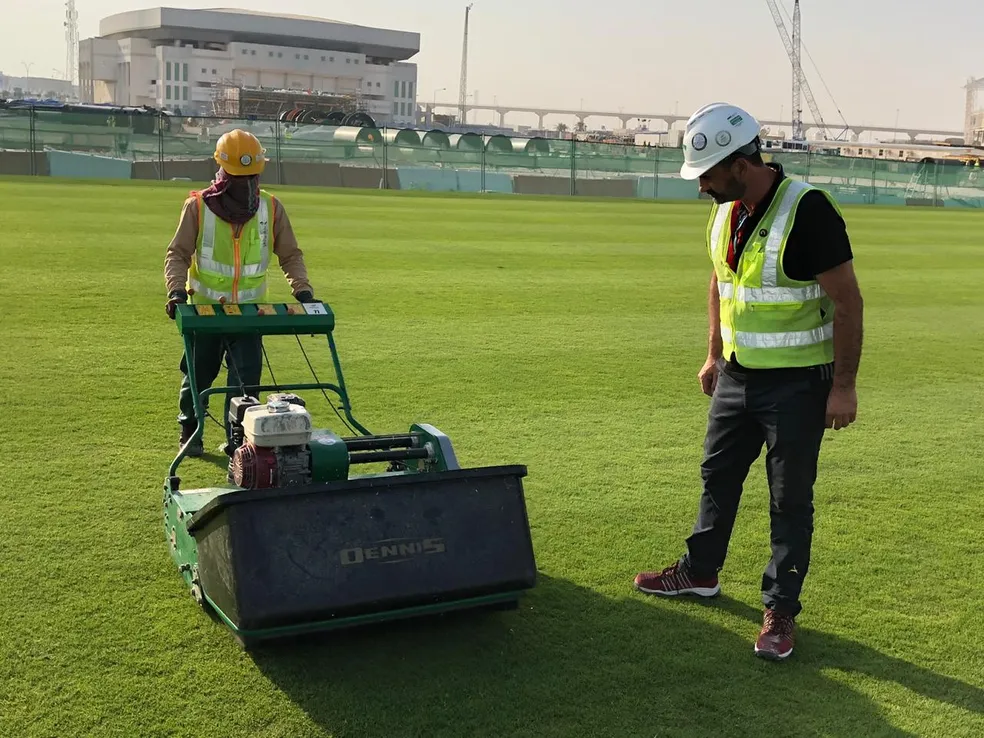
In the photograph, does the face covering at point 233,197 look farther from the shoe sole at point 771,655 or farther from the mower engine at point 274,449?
the shoe sole at point 771,655

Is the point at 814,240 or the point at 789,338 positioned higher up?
the point at 814,240

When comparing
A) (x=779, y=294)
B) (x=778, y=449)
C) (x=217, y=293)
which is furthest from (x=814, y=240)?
(x=217, y=293)

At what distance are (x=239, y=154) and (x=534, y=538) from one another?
215 centimetres

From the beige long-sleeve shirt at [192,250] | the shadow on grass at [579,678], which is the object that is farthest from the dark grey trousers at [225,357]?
the shadow on grass at [579,678]

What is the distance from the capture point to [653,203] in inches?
1058

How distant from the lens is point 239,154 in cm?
456

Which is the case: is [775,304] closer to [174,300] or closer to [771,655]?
[771,655]

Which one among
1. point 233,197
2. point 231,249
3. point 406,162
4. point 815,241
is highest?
point 406,162

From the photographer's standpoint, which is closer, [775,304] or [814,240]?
[814,240]

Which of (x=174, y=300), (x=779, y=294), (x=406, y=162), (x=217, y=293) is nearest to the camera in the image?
(x=779, y=294)

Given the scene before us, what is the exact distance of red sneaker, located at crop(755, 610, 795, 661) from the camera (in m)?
3.51

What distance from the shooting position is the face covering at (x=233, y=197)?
15.5ft

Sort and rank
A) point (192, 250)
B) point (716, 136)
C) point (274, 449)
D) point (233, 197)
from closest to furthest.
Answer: point (716, 136) < point (274, 449) < point (233, 197) < point (192, 250)

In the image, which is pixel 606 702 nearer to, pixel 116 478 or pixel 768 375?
pixel 768 375
